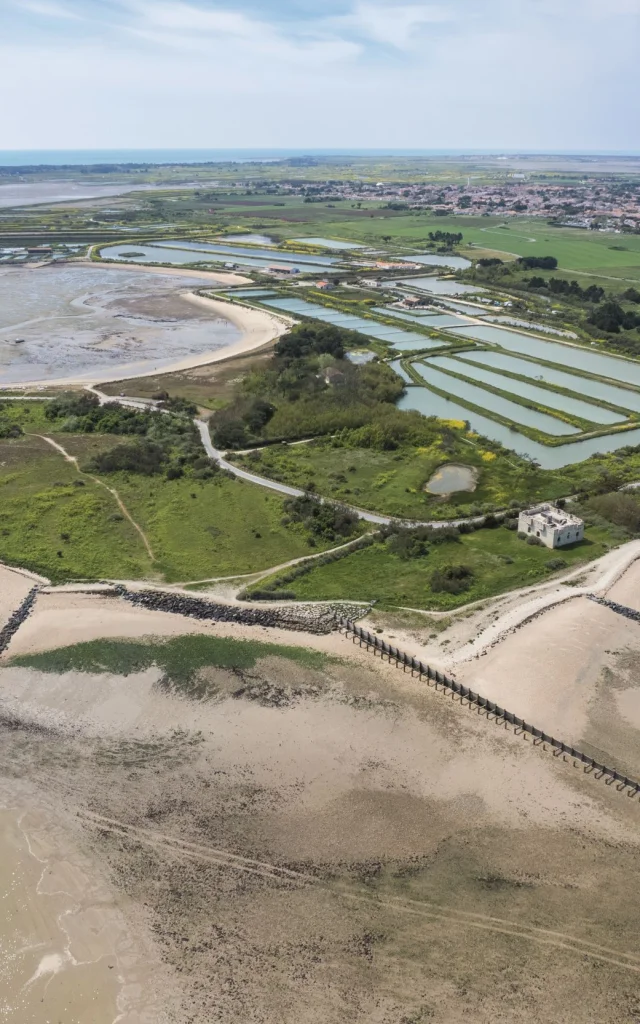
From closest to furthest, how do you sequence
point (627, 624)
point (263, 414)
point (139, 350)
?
point (627, 624) < point (263, 414) < point (139, 350)

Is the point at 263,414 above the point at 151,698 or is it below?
above

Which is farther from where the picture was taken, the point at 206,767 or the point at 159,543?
the point at 159,543

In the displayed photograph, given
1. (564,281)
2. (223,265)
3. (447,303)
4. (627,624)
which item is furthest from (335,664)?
(223,265)

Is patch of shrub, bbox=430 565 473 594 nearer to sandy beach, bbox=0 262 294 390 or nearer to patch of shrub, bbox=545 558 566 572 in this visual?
patch of shrub, bbox=545 558 566 572

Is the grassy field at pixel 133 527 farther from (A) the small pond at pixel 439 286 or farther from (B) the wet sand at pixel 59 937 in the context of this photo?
(A) the small pond at pixel 439 286

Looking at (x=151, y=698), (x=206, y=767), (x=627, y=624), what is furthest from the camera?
(x=627, y=624)

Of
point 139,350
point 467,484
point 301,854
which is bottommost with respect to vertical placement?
point 301,854

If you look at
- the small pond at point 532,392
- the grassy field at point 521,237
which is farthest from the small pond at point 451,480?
the grassy field at point 521,237

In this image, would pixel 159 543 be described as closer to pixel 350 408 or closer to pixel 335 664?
pixel 335 664
